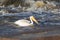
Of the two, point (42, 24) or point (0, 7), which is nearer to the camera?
point (42, 24)

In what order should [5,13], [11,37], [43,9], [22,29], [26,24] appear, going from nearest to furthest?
[11,37] < [22,29] < [26,24] < [5,13] < [43,9]

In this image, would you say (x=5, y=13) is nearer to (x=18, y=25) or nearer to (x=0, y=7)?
(x=0, y=7)

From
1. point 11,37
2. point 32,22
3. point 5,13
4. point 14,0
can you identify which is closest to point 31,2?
point 14,0

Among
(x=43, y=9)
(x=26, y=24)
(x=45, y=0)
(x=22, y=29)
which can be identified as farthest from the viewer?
(x=45, y=0)

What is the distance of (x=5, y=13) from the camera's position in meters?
17.5

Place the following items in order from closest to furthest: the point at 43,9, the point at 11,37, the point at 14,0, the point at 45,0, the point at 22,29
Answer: the point at 11,37
the point at 22,29
the point at 43,9
the point at 14,0
the point at 45,0

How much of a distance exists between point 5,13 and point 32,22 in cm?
457

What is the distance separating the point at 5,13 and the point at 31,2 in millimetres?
4414

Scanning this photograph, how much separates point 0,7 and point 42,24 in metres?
7.02

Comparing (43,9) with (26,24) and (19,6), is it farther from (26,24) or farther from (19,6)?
(26,24)

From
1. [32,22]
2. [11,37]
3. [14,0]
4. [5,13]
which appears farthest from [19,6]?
[11,37]

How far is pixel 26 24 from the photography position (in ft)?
42.2

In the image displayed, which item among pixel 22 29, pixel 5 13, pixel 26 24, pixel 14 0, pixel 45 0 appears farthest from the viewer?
pixel 45 0

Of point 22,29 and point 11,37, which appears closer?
point 11,37
